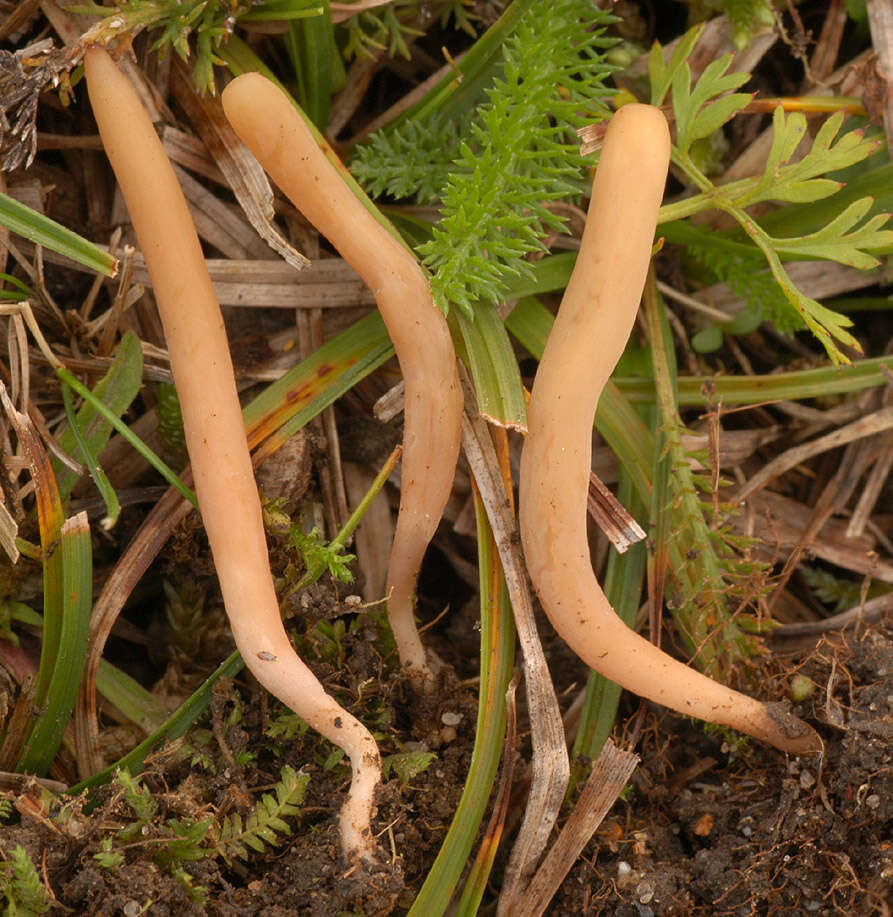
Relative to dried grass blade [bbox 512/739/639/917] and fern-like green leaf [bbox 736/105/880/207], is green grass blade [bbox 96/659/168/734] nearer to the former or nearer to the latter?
dried grass blade [bbox 512/739/639/917]

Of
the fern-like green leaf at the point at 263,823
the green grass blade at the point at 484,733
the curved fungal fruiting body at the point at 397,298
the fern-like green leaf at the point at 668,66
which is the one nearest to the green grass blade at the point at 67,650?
the fern-like green leaf at the point at 263,823

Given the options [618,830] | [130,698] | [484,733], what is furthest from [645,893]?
[130,698]

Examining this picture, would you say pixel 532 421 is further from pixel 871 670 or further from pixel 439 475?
pixel 871 670

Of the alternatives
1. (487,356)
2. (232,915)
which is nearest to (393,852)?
(232,915)

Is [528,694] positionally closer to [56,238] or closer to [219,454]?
[219,454]

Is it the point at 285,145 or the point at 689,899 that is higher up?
the point at 285,145

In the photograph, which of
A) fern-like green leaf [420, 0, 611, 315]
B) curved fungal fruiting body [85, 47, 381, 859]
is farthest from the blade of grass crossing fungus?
fern-like green leaf [420, 0, 611, 315]
